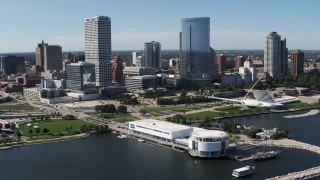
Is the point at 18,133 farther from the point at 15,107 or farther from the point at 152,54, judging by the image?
the point at 152,54

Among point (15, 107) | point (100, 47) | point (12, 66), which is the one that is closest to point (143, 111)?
point (15, 107)

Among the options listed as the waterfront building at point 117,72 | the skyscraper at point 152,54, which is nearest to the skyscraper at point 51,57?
the skyscraper at point 152,54

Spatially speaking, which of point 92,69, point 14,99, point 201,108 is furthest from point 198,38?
point 14,99

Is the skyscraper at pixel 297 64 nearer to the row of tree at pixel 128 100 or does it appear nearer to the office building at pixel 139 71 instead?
the office building at pixel 139 71

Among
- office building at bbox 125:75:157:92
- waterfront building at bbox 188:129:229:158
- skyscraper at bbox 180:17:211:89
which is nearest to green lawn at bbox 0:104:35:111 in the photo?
office building at bbox 125:75:157:92

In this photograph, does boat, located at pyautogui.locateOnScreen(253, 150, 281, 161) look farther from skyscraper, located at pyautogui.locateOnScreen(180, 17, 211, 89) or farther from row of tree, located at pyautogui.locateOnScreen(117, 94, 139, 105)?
skyscraper, located at pyautogui.locateOnScreen(180, 17, 211, 89)

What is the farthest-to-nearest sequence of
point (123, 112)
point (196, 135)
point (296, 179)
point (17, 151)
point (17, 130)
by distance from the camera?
point (123, 112) → point (17, 130) → point (17, 151) → point (196, 135) → point (296, 179)

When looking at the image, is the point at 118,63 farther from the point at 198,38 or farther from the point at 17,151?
the point at 17,151
